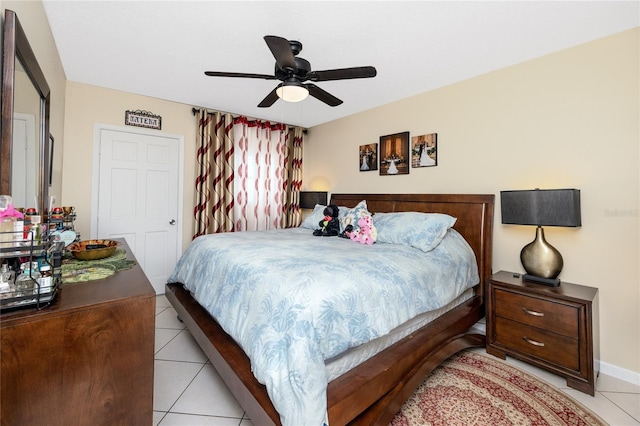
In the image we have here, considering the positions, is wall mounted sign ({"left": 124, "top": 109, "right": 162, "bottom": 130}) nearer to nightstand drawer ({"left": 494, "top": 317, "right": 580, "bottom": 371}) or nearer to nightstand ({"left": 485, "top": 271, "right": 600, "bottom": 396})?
nightstand ({"left": 485, "top": 271, "right": 600, "bottom": 396})

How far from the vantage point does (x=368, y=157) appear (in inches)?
157

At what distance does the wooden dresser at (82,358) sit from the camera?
902 mm

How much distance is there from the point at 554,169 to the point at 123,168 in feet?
15.0

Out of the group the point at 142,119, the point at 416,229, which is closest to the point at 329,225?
the point at 416,229

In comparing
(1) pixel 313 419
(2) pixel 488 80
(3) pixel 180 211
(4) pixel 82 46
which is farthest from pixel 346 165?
(1) pixel 313 419

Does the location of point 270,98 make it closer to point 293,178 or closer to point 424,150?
point 424,150

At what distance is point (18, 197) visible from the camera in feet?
4.45

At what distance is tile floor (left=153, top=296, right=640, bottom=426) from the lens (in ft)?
5.43

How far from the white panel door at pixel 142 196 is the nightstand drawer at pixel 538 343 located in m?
3.87

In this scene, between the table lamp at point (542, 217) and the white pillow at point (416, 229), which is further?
the white pillow at point (416, 229)

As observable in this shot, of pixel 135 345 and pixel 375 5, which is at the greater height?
pixel 375 5

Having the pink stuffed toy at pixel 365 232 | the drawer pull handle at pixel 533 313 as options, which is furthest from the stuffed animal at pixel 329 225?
the drawer pull handle at pixel 533 313

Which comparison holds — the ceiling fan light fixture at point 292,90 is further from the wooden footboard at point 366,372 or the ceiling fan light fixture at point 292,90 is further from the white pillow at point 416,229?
the wooden footboard at point 366,372

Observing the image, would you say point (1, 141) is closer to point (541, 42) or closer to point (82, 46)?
point (82, 46)
